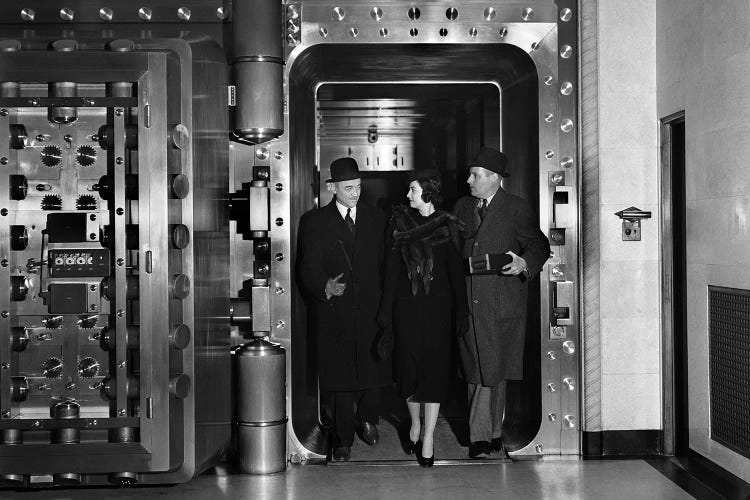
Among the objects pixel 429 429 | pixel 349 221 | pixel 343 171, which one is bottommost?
pixel 429 429

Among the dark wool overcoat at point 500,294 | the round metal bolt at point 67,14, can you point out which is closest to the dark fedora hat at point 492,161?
the dark wool overcoat at point 500,294

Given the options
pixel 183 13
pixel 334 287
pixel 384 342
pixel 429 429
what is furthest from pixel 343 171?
pixel 429 429

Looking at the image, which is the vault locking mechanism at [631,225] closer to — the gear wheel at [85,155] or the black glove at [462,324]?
the black glove at [462,324]

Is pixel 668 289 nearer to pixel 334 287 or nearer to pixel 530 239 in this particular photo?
pixel 530 239

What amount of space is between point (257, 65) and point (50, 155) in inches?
Answer: 45.1

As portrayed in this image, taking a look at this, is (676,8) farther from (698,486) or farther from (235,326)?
(235,326)

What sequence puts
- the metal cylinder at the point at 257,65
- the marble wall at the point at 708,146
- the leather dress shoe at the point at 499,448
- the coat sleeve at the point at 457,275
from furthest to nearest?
1. the leather dress shoe at the point at 499,448
2. the coat sleeve at the point at 457,275
3. the metal cylinder at the point at 257,65
4. the marble wall at the point at 708,146

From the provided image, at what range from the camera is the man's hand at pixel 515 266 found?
15.3ft

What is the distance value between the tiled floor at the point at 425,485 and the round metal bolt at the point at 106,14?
8.27ft

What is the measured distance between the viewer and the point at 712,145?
4320 millimetres

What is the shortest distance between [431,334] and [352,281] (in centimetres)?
55

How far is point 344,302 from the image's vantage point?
491 cm

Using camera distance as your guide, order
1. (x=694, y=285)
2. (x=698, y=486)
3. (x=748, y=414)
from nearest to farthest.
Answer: (x=748, y=414), (x=698, y=486), (x=694, y=285)

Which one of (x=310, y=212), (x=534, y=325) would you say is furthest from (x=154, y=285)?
(x=534, y=325)
